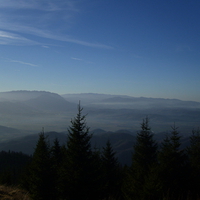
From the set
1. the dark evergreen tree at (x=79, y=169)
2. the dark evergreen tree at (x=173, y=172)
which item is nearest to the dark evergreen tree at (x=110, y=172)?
the dark evergreen tree at (x=79, y=169)

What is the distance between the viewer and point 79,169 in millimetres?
10867

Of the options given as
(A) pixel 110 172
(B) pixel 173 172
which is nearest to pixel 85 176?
(B) pixel 173 172

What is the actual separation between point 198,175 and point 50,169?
33.6ft

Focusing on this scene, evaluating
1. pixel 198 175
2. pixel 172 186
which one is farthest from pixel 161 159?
pixel 198 175

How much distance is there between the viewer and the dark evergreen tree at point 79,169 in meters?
10.5

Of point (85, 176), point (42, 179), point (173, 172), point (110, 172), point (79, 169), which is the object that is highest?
point (79, 169)

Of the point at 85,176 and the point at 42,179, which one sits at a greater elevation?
the point at 85,176

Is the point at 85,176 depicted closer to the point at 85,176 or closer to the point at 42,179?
the point at 85,176

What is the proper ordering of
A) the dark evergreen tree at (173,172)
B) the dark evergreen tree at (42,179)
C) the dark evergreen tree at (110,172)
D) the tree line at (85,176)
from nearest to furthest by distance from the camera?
the tree line at (85,176), the dark evergreen tree at (42,179), the dark evergreen tree at (173,172), the dark evergreen tree at (110,172)

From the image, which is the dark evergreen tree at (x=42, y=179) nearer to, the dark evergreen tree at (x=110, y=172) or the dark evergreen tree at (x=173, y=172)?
the dark evergreen tree at (x=110, y=172)

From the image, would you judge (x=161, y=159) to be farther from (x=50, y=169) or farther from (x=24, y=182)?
(x=24, y=182)

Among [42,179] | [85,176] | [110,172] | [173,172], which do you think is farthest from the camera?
[110,172]

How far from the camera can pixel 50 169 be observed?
12.0m

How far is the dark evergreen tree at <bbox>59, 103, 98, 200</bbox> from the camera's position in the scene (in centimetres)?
1047
